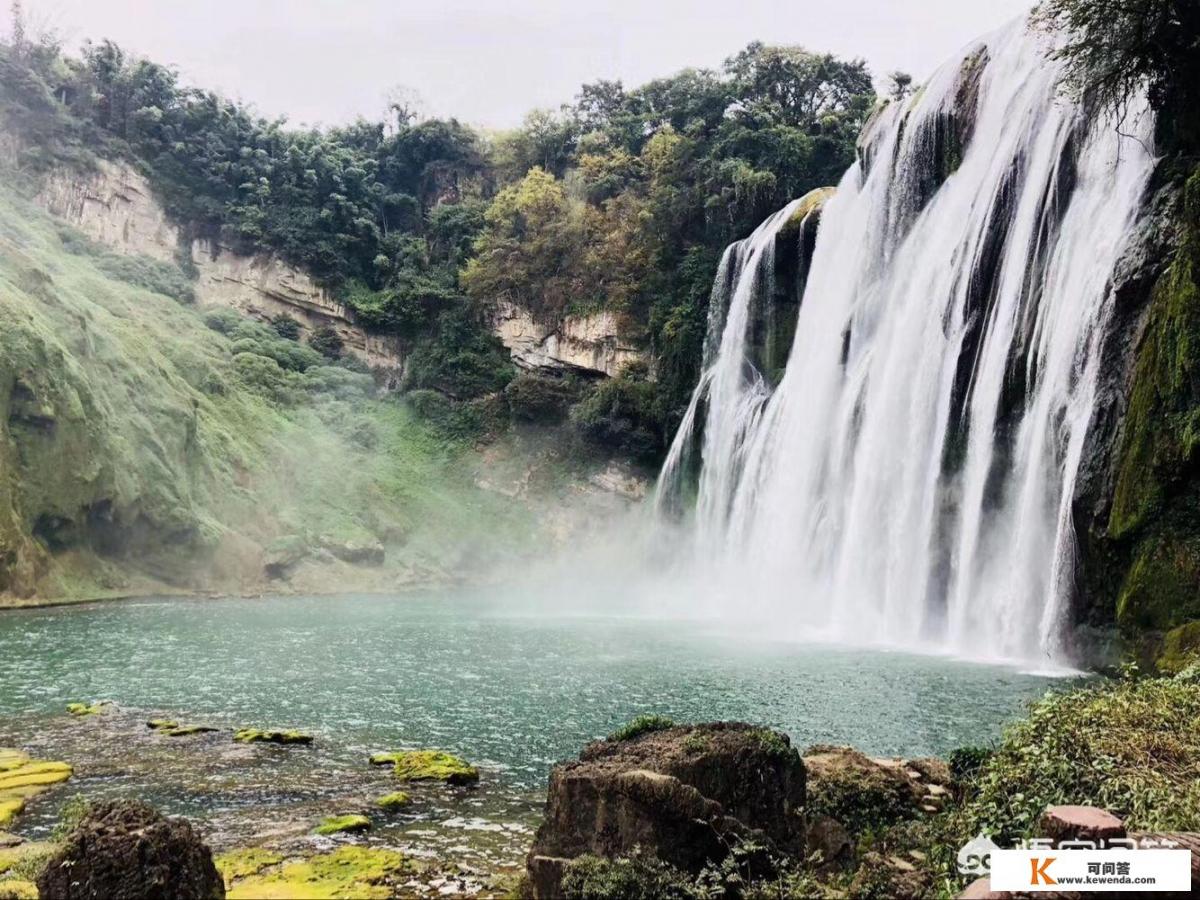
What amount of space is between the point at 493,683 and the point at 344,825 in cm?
771

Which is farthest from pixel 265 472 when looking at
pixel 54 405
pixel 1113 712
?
pixel 1113 712

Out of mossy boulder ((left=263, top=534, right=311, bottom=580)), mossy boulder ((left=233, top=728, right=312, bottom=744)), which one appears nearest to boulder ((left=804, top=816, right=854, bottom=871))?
mossy boulder ((left=233, top=728, right=312, bottom=744))

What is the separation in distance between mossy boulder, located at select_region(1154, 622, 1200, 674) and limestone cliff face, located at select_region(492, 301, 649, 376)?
111 feet

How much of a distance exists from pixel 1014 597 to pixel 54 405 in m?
29.2

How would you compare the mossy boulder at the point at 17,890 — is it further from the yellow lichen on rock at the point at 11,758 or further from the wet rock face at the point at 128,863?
the yellow lichen on rock at the point at 11,758

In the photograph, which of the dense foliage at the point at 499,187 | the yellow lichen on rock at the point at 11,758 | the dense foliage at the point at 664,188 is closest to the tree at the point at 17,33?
the dense foliage at the point at 499,187

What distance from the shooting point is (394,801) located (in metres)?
7.83

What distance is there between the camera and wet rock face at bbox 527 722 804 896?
207 inches

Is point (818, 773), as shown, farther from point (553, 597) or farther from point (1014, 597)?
point (553, 597)

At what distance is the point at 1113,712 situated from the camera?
20.8ft

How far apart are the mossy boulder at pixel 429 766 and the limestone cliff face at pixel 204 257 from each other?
45.5 meters

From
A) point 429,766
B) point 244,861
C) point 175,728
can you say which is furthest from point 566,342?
point 244,861

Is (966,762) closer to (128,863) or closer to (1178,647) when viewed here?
(128,863)

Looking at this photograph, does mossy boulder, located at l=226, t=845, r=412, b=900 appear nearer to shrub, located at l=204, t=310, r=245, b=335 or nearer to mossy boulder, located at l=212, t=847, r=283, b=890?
mossy boulder, located at l=212, t=847, r=283, b=890
